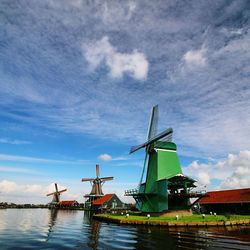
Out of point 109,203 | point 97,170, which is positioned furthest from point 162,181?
point 97,170

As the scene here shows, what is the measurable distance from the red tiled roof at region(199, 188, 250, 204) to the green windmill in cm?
486

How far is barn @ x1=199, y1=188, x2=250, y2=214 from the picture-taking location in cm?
4284

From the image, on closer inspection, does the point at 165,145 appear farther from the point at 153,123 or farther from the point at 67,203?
the point at 67,203

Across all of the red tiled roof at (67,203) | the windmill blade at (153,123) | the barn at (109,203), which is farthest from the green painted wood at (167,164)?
the red tiled roof at (67,203)

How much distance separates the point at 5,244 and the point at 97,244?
6.61m

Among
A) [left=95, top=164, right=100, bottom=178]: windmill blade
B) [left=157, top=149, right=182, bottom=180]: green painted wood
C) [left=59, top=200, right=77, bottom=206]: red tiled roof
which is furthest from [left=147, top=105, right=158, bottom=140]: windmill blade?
[left=59, top=200, right=77, bottom=206]: red tiled roof

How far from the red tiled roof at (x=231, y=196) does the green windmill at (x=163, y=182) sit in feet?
15.9

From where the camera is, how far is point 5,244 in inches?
721

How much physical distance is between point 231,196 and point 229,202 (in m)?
2.26

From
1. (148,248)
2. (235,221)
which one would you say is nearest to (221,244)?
(148,248)

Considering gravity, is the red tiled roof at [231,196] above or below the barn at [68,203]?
below

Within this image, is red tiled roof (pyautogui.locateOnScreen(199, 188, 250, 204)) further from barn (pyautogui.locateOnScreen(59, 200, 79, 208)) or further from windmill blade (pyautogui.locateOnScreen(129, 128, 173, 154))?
barn (pyautogui.locateOnScreen(59, 200, 79, 208))

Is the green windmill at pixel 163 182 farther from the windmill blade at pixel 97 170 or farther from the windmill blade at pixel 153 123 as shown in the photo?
the windmill blade at pixel 97 170

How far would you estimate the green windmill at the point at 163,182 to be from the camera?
39.8m
